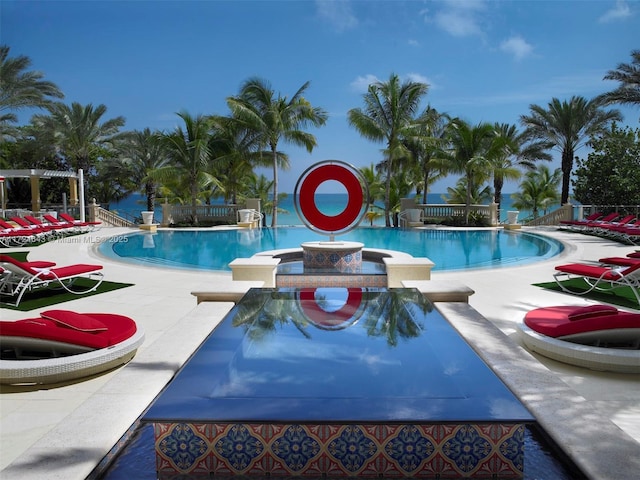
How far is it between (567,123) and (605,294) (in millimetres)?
23099

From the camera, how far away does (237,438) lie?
323cm

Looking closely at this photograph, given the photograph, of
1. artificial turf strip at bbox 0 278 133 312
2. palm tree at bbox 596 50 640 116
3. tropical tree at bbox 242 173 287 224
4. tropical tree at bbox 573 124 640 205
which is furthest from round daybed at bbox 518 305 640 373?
tropical tree at bbox 242 173 287 224

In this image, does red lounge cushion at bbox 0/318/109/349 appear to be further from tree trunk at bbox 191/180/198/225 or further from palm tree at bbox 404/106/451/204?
palm tree at bbox 404/106/451/204

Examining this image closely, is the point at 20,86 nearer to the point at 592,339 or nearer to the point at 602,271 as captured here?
the point at 602,271

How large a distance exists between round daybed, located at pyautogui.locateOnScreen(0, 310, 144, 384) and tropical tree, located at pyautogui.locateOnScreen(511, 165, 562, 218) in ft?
135

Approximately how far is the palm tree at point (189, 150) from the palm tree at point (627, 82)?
2265 centimetres

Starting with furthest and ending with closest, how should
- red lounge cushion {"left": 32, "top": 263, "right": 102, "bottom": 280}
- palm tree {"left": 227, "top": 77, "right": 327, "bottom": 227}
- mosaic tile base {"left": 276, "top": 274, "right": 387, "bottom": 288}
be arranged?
palm tree {"left": 227, "top": 77, "right": 327, "bottom": 227} → mosaic tile base {"left": 276, "top": 274, "right": 387, "bottom": 288} → red lounge cushion {"left": 32, "top": 263, "right": 102, "bottom": 280}

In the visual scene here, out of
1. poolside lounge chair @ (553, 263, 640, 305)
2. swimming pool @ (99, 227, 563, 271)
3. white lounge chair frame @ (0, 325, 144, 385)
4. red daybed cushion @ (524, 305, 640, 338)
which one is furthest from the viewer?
swimming pool @ (99, 227, 563, 271)

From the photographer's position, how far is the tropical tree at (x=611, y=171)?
26.2 meters

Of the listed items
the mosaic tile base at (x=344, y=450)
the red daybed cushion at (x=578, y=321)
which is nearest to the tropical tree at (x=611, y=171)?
the red daybed cushion at (x=578, y=321)

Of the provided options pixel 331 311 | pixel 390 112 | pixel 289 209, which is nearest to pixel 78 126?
pixel 390 112

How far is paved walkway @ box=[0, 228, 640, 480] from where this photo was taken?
2.87 meters

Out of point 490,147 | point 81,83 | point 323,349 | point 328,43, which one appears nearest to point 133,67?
point 81,83

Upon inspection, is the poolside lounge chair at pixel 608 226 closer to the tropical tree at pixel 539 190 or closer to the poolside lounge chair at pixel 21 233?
the tropical tree at pixel 539 190
